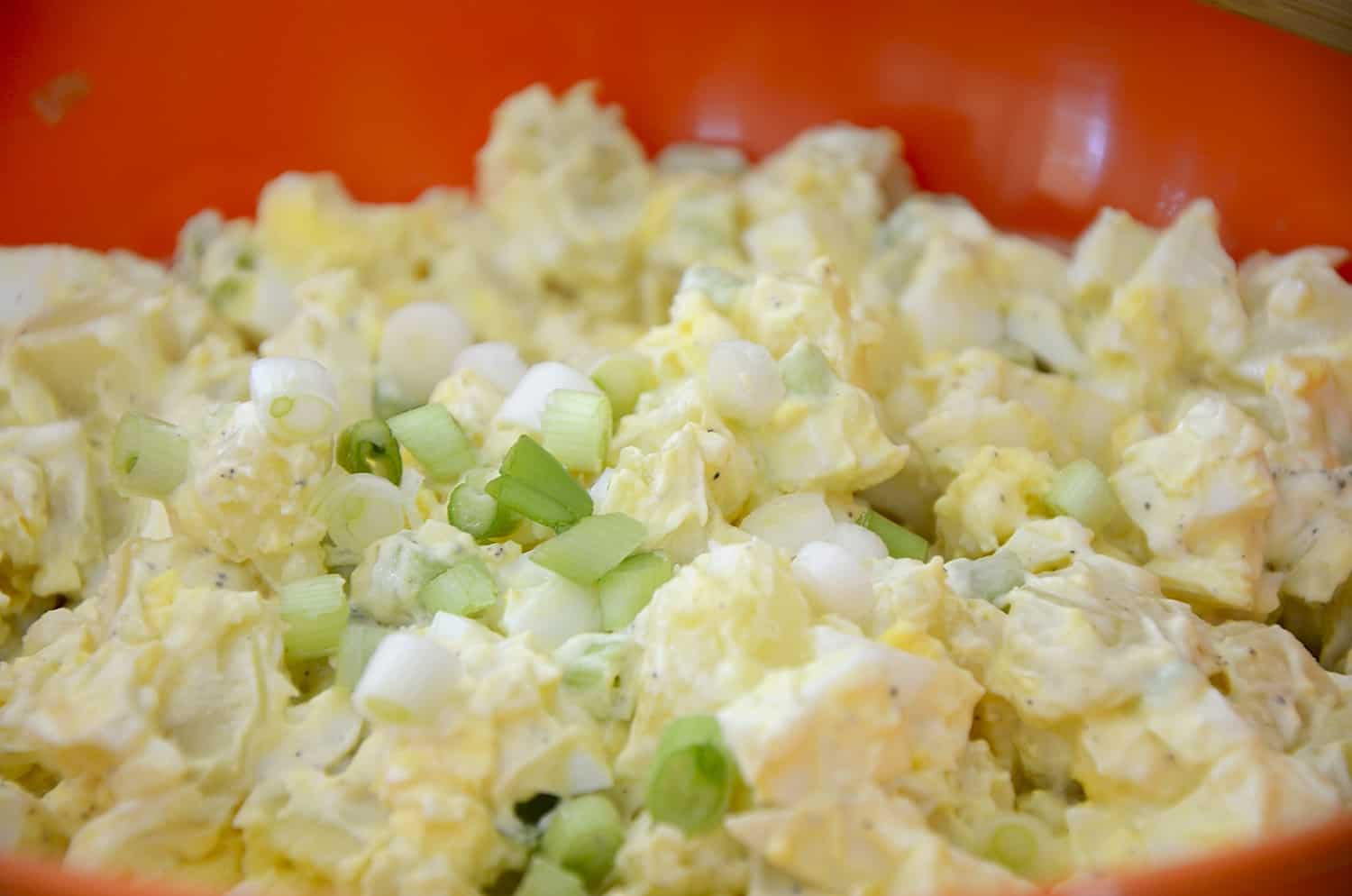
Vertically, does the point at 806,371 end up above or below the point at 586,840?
above

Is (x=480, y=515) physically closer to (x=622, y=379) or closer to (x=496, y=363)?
(x=622, y=379)

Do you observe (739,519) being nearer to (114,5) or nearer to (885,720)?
(885,720)

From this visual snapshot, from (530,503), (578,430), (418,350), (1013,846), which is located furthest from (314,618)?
(1013,846)

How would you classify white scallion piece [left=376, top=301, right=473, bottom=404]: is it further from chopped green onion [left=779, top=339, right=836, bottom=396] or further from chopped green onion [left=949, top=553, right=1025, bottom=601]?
chopped green onion [left=949, top=553, right=1025, bottom=601]

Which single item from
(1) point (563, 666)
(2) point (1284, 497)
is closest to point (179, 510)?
(1) point (563, 666)

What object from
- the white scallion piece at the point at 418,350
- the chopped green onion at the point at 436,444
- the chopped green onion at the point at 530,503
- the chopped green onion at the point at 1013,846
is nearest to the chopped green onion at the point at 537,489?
the chopped green onion at the point at 530,503

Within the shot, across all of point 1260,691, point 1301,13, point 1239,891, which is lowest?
point 1260,691
